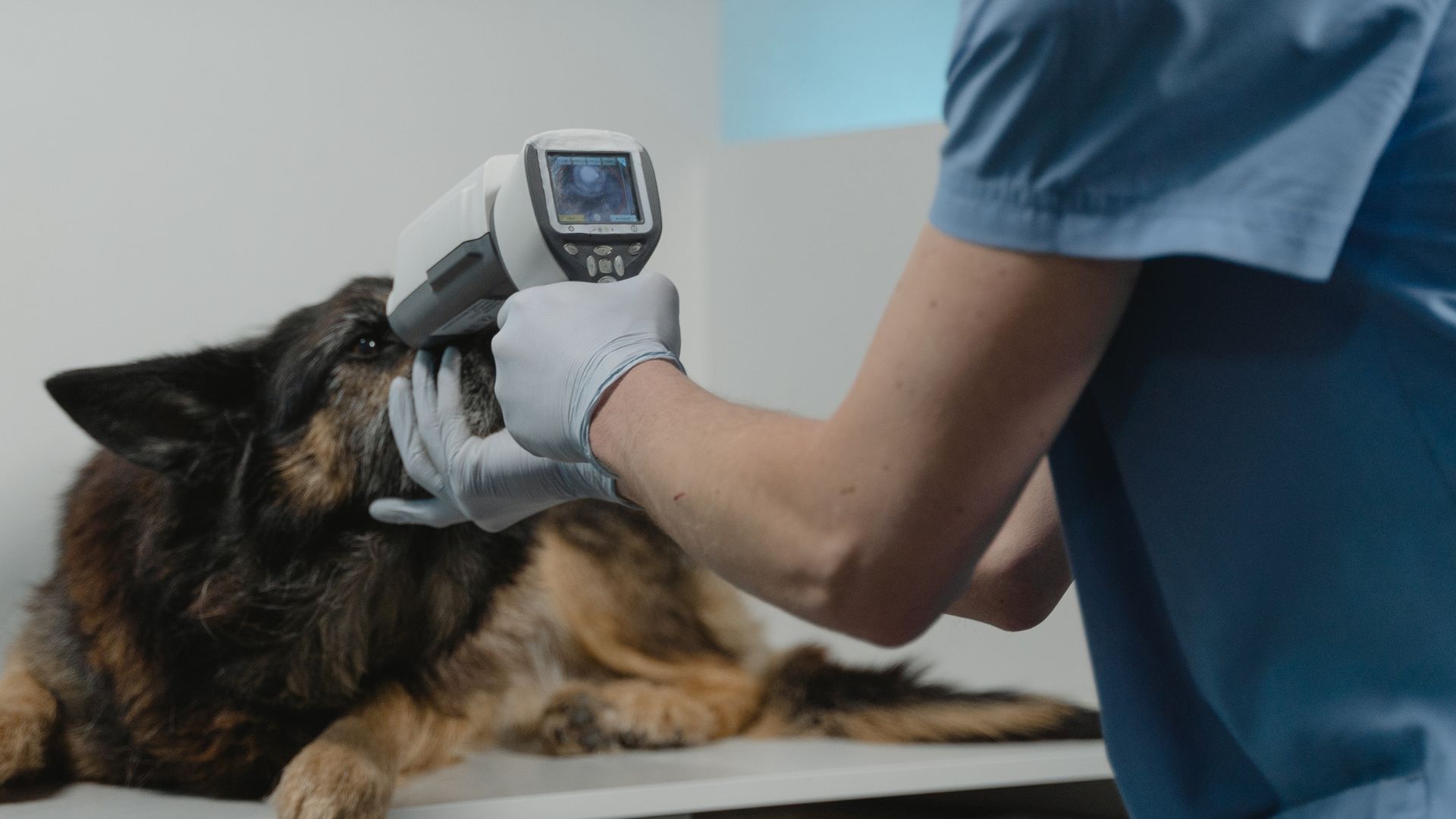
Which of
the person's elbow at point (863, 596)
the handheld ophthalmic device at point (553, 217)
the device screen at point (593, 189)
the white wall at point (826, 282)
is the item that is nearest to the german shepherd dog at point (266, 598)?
the handheld ophthalmic device at point (553, 217)

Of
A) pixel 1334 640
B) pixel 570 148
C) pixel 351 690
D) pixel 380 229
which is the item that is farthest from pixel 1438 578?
pixel 380 229

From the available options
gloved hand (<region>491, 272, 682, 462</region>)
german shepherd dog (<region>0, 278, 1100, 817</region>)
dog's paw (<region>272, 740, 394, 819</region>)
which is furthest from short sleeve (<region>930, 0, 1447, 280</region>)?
dog's paw (<region>272, 740, 394, 819</region>)

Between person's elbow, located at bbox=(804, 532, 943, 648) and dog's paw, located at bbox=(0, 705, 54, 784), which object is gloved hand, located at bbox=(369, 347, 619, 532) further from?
dog's paw, located at bbox=(0, 705, 54, 784)

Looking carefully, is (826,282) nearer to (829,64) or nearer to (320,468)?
(829,64)

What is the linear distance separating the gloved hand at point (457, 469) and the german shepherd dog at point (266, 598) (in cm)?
6

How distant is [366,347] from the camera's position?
4.57 feet

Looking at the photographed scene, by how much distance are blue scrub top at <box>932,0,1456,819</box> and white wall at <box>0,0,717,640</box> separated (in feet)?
5.06

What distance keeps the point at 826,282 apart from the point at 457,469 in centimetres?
120

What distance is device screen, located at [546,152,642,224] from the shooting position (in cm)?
91

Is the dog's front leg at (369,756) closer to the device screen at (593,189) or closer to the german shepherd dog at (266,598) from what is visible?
the german shepherd dog at (266,598)

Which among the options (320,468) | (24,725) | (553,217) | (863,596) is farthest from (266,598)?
(863,596)

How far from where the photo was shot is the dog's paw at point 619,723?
166cm

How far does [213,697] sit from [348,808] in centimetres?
34

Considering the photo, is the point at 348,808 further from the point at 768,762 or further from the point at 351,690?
the point at 768,762
